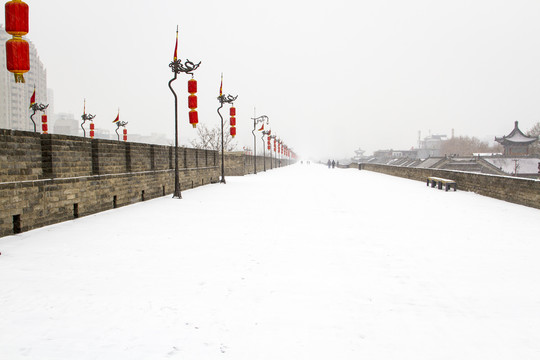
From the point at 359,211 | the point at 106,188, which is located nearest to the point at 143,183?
the point at 106,188

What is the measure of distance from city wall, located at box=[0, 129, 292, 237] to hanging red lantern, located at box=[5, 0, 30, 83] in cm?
142

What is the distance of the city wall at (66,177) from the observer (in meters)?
6.61

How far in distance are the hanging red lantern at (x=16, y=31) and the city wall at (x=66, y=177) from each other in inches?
56.1

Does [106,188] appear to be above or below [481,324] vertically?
above

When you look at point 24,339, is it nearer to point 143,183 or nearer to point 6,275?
point 6,275

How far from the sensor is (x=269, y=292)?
391 cm

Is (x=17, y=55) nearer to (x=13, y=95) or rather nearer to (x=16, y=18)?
(x=16, y=18)

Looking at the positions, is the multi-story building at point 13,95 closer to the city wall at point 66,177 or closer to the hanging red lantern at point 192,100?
the hanging red lantern at point 192,100

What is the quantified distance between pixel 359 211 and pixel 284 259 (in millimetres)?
5443

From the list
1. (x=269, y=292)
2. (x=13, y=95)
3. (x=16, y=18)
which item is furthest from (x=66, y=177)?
(x=13, y=95)

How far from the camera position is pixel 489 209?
10.6m

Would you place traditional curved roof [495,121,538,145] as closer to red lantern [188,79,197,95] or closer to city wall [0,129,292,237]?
red lantern [188,79,197,95]

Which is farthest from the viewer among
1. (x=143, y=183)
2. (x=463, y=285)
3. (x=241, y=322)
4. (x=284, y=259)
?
(x=143, y=183)

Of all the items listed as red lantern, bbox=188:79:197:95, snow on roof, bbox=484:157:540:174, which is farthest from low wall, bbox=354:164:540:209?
snow on roof, bbox=484:157:540:174
